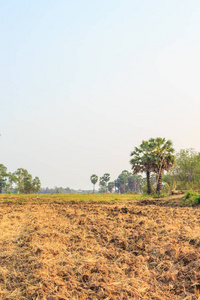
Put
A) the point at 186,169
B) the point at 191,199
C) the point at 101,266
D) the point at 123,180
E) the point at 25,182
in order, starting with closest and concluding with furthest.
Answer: the point at 101,266 → the point at 191,199 → the point at 186,169 → the point at 25,182 → the point at 123,180

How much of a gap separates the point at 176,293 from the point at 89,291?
1248mm

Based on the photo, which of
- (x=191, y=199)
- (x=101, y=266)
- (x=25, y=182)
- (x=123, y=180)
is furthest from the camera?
(x=123, y=180)

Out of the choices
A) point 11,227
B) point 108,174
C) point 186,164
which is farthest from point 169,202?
point 108,174

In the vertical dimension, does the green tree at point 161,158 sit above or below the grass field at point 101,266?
above

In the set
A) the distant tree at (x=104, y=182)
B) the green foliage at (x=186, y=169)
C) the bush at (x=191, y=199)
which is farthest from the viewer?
the distant tree at (x=104, y=182)

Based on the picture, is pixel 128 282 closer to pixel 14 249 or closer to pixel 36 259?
pixel 36 259

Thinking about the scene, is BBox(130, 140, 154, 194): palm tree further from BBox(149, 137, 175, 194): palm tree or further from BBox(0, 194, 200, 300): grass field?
BBox(0, 194, 200, 300): grass field

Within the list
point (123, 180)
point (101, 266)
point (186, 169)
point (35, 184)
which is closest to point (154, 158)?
point (186, 169)

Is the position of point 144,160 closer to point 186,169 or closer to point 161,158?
point 161,158

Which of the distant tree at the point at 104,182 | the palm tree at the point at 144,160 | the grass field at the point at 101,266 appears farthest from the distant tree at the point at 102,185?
the grass field at the point at 101,266

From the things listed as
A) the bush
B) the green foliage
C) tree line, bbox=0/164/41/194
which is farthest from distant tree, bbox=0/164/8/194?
the bush

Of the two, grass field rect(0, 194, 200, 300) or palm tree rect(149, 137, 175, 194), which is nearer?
grass field rect(0, 194, 200, 300)

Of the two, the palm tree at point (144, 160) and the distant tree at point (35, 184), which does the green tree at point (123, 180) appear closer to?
the distant tree at point (35, 184)

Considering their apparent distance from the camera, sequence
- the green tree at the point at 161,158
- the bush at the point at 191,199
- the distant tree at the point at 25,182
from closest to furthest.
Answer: the bush at the point at 191,199 → the green tree at the point at 161,158 → the distant tree at the point at 25,182
